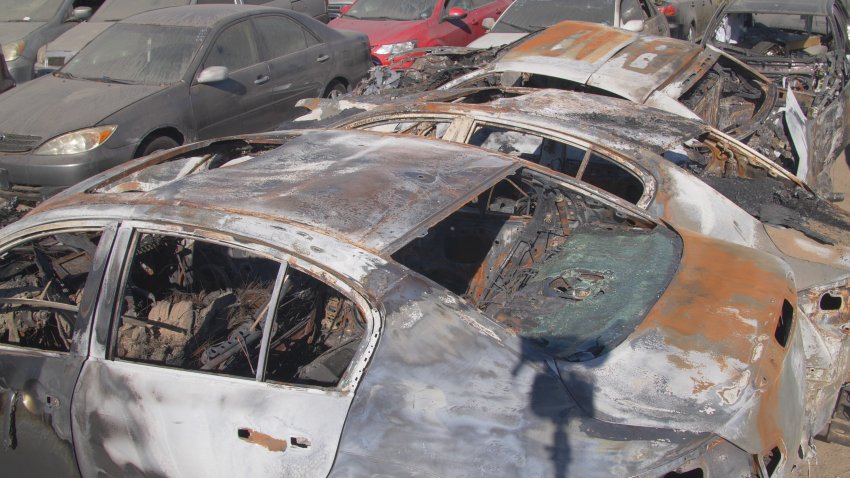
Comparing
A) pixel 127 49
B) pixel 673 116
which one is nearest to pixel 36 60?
pixel 127 49

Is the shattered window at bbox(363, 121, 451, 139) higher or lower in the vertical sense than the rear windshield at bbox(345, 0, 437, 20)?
higher

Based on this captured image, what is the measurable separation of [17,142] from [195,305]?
3.69 metres

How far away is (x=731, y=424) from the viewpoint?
2043 mm

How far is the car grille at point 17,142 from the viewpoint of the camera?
6.19 meters

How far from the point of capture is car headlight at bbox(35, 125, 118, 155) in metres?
6.15

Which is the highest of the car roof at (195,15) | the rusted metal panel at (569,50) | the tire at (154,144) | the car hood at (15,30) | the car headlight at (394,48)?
the car roof at (195,15)

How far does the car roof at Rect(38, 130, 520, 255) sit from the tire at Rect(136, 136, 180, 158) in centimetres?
335

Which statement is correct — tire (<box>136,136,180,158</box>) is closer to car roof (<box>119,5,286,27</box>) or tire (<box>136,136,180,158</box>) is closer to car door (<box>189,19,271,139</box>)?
car door (<box>189,19,271,139</box>)

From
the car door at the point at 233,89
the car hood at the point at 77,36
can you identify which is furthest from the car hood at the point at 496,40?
the car hood at the point at 77,36

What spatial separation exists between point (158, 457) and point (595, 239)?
1897 millimetres

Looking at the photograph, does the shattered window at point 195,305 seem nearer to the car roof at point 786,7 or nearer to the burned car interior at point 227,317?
the burned car interior at point 227,317

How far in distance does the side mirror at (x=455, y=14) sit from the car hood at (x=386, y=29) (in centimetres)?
36

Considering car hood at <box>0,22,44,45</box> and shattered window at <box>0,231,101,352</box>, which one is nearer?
shattered window at <box>0,231,101,352</box>

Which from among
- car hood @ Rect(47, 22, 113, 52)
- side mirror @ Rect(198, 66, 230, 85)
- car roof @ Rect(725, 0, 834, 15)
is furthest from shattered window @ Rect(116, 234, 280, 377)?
car hood @ Rect(47, 22, 113, 52)
